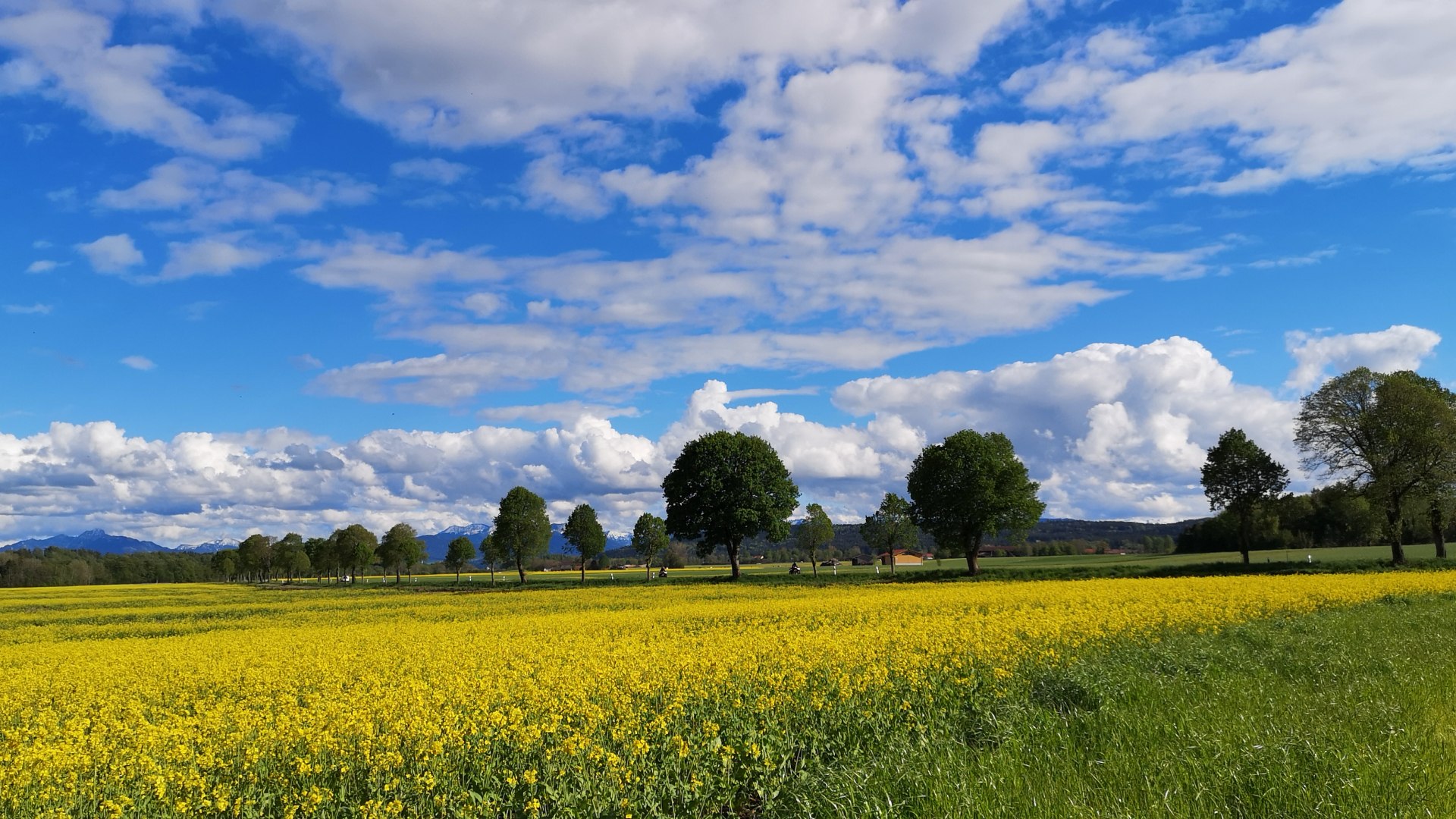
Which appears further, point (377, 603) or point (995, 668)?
point (377, 603)

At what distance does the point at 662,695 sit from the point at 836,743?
2.97 m

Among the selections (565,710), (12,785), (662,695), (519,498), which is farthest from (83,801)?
(519,498)

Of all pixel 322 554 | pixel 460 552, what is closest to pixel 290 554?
pixel 322 554

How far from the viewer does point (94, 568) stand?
480 ft

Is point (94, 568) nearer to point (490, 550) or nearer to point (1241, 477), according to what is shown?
point (490, 550)

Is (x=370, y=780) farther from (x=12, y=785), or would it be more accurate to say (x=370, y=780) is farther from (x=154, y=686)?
(x=154, y=686)

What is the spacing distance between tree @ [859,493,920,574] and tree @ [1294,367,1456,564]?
3413cm

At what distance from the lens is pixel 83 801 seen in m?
7.71

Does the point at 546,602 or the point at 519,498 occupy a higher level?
the point at 519,498

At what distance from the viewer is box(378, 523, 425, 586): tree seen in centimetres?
11025

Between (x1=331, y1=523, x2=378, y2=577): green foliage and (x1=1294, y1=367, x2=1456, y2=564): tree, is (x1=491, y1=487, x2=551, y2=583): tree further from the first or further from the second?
(x1=1294, y1=367, x2=1456, y2=564): tree

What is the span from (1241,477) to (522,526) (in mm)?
65441

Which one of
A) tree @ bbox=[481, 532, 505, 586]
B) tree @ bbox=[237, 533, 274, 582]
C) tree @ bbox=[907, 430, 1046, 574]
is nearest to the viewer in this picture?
tree @ bbox=[907, 430, 1046, 574]

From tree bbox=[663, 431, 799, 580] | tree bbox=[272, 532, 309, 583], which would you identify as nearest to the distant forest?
tree bbox=[272, 532, 309, 583]
